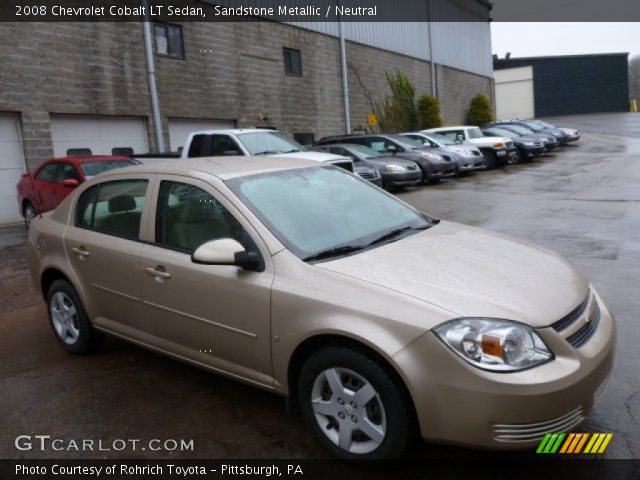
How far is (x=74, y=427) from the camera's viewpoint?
3.33 meters

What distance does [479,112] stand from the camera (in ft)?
116

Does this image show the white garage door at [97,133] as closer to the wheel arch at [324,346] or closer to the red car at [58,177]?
the red car at [58,177]

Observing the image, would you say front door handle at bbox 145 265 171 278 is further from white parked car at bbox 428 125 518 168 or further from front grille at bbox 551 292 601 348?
white parked car at bbox 428 125 518 168

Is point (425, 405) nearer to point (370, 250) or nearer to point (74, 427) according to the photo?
point (370, 250)

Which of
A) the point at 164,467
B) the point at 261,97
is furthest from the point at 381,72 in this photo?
the point at 164,467

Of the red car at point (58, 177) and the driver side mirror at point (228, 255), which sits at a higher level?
the red car at point (58, 177)

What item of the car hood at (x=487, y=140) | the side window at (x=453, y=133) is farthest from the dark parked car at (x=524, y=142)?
the side window at (x=453, y=133)

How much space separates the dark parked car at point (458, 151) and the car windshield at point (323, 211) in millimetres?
13074

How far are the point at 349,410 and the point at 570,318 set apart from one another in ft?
3.78

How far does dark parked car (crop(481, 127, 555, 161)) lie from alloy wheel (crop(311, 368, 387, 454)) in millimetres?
19658

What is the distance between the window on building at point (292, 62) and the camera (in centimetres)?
2041

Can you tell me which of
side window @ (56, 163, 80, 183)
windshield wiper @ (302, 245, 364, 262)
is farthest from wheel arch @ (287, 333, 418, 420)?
side window @ (56, 163, 80, 183)

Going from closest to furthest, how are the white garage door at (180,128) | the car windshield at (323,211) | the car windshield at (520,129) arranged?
the car windshield at (323,211) → the white garage door at (180,128) → the car windshield at (520,129)

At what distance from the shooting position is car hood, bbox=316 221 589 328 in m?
2.58
